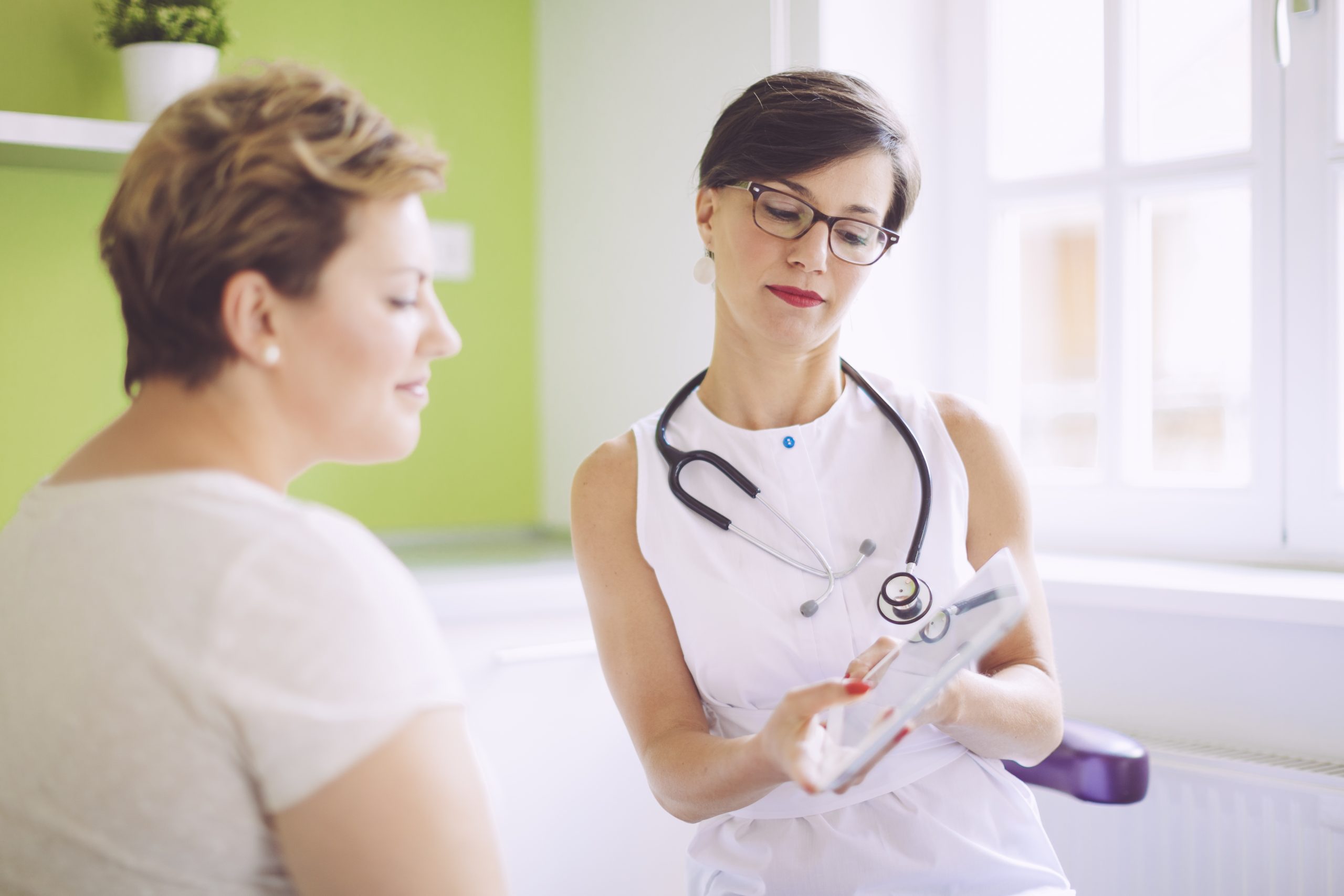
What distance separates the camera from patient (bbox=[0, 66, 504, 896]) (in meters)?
0.60

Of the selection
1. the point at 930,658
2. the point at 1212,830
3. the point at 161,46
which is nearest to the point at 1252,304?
the point at 1212,830

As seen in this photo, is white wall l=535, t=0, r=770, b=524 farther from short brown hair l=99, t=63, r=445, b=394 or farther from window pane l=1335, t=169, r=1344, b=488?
short brown hair l=99, t=63, r=445, b=394

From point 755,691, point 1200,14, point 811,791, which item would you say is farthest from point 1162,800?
point 1200,14

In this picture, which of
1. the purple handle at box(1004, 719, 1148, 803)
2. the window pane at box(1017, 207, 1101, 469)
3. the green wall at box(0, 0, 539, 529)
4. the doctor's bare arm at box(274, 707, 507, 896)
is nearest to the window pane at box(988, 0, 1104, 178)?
the green wall at box(0, 0, 539, 529)

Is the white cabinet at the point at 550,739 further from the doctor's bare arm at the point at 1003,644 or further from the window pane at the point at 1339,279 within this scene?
the window pane at the point at 1339,279

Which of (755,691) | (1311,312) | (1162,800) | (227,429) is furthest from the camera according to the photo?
(1311,312)

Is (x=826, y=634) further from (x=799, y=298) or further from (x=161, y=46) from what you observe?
(x=161, y=46)

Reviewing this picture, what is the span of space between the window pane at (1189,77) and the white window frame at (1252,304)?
0.14ft

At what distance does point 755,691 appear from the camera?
3.97 ft

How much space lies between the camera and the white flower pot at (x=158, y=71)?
176 centimetres

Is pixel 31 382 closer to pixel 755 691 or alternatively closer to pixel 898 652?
pixel 755 691

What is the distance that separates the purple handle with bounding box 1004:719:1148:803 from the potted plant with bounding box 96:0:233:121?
1.63m

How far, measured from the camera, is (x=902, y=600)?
1.18 m

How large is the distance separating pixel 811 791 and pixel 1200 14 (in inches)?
67.5
